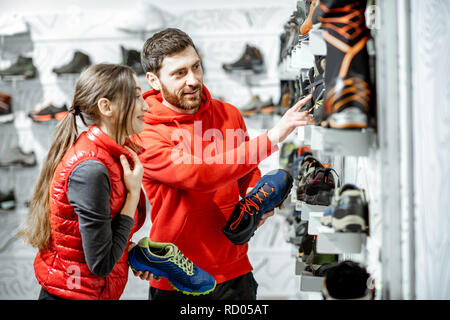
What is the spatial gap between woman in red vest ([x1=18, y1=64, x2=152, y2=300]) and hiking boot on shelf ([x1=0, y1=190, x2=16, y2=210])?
224 cm

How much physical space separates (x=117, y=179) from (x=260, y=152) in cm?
50

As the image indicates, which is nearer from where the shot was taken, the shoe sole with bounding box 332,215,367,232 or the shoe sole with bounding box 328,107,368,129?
the shoe sole with bounding box 328,107,368,129

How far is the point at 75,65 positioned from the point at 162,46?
6.59 feet

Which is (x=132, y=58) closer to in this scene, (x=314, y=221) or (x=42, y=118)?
(x=42, y=118)

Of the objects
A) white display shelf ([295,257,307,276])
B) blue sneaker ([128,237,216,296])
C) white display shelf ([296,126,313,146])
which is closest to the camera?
blue sneaker ([128,237,216,296])

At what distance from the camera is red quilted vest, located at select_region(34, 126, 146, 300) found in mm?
Result: 1290

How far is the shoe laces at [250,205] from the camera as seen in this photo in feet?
5.56

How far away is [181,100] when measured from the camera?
5.49 feet

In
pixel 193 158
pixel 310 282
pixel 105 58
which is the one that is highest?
pixel 105 58

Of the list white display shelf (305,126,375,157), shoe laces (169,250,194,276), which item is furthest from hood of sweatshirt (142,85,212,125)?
white display shelf (305,126,375,157)

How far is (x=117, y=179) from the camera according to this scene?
135 cm

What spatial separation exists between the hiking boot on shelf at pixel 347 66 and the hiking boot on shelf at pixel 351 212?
0.25 meters

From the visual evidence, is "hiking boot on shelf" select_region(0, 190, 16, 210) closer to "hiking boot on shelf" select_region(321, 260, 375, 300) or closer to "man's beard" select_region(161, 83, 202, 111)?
"man's beard" select_region(161, 83, 202, 111)

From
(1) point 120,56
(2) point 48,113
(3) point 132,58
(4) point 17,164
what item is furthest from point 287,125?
(4) point 17,164
